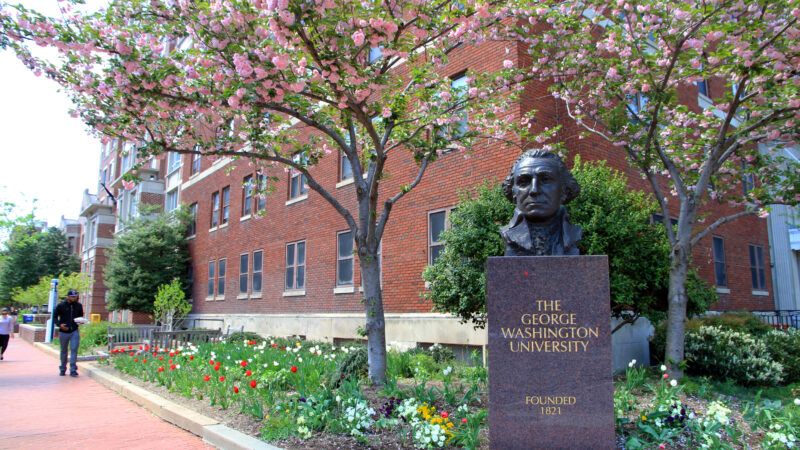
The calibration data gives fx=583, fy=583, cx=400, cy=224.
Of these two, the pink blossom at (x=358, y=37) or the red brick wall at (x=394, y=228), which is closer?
the pink blossom at (x=358, y=37)

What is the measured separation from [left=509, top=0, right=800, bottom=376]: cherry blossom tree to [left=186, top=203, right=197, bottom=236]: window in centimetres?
2343

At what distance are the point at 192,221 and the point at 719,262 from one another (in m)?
23.8

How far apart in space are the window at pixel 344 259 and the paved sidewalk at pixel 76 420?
23.9ft

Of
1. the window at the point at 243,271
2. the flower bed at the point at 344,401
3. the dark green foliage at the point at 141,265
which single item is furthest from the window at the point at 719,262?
the dark green foliage at the point at 141,265

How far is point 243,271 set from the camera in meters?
24.3

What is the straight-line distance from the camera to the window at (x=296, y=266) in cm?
1995

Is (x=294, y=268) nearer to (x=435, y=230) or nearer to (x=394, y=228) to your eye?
(x=394, y=228)

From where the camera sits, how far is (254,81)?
7344 millimetres

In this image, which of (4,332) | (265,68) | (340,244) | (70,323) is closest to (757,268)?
(340,244)

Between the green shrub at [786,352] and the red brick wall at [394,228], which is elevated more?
the red brick wall at [394,228]

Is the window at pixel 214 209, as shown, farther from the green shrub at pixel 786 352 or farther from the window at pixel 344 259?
the green shrub at pixel 786 352

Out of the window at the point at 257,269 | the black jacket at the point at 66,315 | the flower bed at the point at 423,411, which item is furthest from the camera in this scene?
the window at the point at 257,269

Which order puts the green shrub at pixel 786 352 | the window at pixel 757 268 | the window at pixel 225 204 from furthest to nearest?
the window at pixel 225 204 → the window at pixel 757 268 → the green shrub at pixel 786 352

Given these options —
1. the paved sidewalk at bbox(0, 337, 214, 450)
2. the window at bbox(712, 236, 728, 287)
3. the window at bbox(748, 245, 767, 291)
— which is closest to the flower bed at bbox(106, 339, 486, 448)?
the paved sidewalk at bbox(0, 337, 214, 450)
